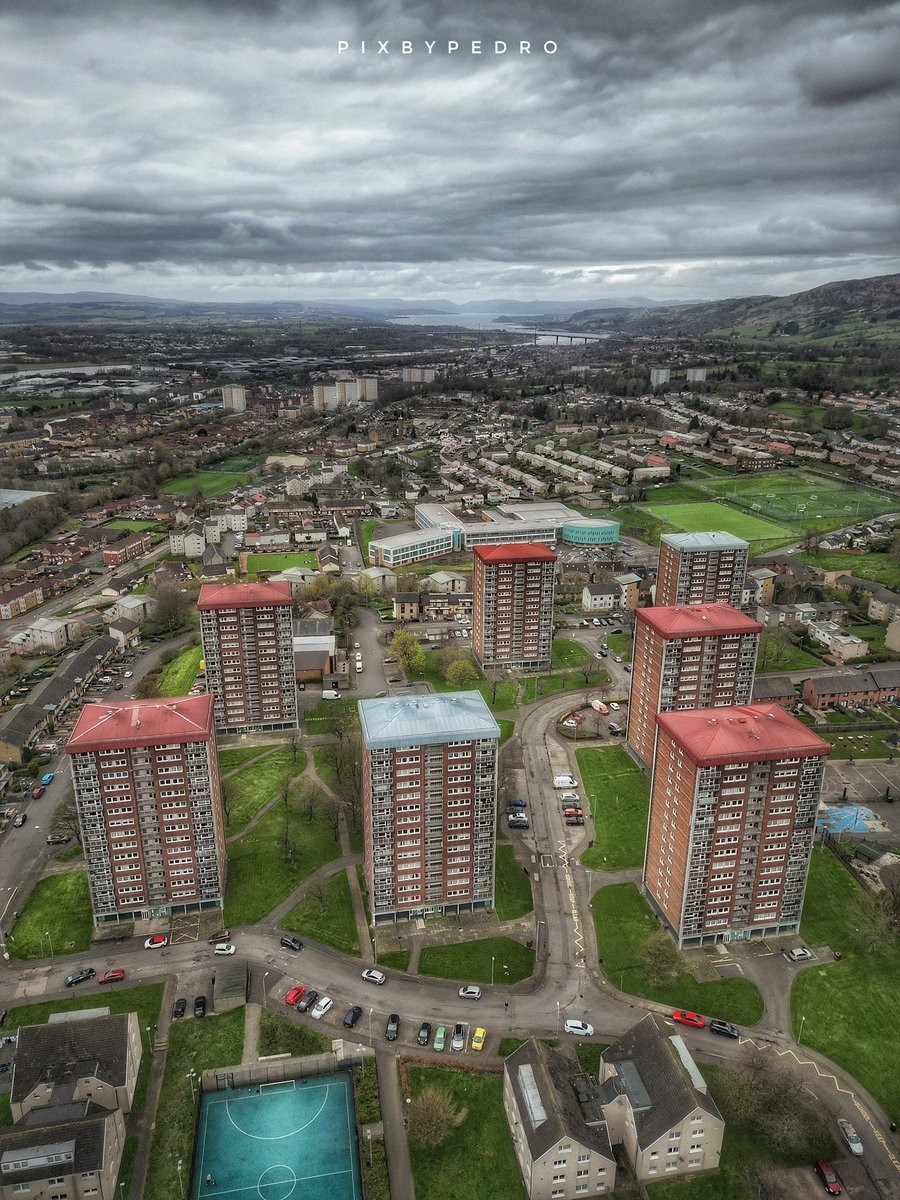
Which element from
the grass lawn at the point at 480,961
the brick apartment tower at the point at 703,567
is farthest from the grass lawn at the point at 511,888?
the brick apartment tower at the point at 703,567

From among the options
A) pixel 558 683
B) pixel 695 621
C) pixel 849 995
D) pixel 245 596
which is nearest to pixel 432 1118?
pixel 849 995

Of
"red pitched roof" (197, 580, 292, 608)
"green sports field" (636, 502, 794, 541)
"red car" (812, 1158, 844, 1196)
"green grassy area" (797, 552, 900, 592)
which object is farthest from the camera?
"green sports field" (636, 502, 794, 541)

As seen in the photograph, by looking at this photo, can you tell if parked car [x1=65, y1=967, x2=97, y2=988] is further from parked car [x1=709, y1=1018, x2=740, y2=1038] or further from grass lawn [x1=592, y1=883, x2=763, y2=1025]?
parked car [x1=709, y1=1018, x2=740, y2=1038]

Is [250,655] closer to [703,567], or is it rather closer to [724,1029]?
[724,1029]

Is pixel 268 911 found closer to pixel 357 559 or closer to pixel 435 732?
pixel 435 732

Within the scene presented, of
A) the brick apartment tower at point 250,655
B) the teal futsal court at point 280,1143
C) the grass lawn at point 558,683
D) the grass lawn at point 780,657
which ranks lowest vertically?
the teal futsal court at point 280,1143

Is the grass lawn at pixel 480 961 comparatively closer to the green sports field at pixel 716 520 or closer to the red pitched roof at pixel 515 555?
the red pitched roof at pixel 515 555

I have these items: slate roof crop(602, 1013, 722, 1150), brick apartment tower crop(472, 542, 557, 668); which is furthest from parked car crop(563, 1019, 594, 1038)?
brick apartment tower crop(472, 542, 557, 668)
